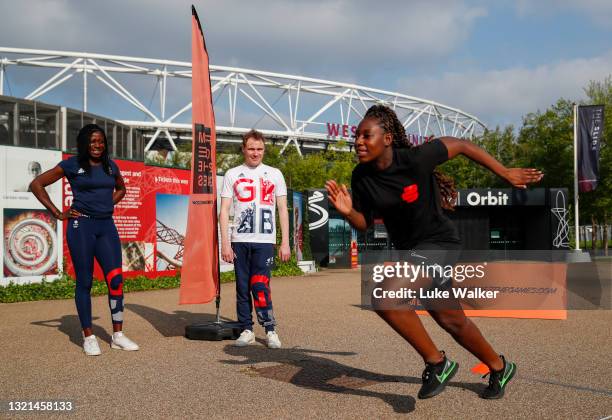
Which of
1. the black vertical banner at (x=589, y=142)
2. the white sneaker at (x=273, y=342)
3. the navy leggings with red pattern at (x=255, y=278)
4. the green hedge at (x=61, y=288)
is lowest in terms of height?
the green hedge at (x=61, y=288)

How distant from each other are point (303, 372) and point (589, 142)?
74.8 feet

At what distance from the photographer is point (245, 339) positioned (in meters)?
6.04

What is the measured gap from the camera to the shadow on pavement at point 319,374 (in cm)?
404

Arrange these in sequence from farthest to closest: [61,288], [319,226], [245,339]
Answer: [319,226]
[61,288]
[245,339]

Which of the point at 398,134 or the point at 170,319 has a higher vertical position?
the point at 398,134

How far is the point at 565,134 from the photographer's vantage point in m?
32.3

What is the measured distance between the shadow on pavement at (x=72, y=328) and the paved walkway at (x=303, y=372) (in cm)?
2

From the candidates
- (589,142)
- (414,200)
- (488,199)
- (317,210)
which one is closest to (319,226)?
(317,210)

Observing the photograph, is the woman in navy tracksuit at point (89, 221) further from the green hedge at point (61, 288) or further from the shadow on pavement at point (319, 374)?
the green hedge at point (61, 288)

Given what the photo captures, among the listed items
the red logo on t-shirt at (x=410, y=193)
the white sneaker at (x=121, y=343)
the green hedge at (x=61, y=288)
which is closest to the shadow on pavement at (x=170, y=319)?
the white sneaker at (x=121, y=343)

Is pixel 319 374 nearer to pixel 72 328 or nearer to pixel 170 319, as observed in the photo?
pixel 72 328

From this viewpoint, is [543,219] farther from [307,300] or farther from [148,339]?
[148,339]

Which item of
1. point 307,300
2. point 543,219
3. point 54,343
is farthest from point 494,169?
point 543,219

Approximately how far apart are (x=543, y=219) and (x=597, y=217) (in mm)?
7974
